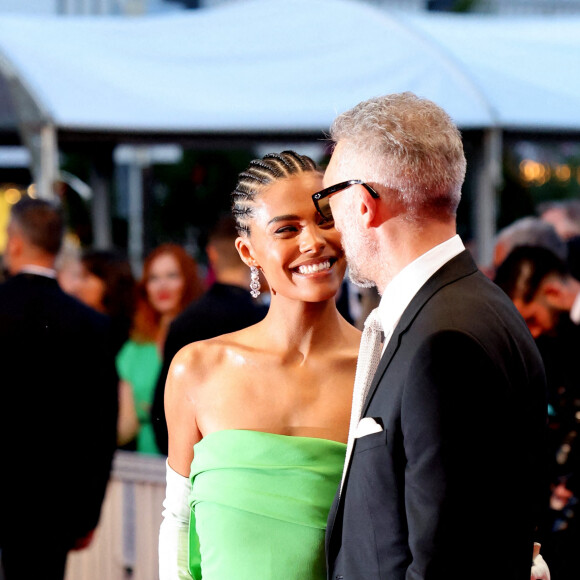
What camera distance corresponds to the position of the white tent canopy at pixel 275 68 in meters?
6.65

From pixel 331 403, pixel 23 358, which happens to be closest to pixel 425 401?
pixel 331 403

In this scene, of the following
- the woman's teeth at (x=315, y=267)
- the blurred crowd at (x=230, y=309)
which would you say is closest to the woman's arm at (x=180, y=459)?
the woman's teeth at (x=315, y=267)

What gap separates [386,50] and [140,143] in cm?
192

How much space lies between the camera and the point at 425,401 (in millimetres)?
1608

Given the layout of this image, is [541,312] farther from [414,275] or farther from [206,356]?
[414,275]

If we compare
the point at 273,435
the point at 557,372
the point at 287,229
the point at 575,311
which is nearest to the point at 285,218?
the point at 287,229

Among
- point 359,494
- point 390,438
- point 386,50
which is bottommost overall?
point 359,494

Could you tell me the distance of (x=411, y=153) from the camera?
1752 millimetres

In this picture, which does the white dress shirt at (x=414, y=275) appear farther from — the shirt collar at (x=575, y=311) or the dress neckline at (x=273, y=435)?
the shirt collar at (x=575, y=311)

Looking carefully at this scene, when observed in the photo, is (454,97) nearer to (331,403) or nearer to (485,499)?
(331,403)

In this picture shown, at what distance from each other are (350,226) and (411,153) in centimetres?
18

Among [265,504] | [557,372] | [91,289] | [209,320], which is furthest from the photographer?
[91,289]

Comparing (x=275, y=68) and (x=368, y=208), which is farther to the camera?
(x=275, y=68)

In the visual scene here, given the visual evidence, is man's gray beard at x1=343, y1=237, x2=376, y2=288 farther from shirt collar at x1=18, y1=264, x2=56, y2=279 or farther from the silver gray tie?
shirt collar at x1=18, y1=264, x2=56, y2=279
